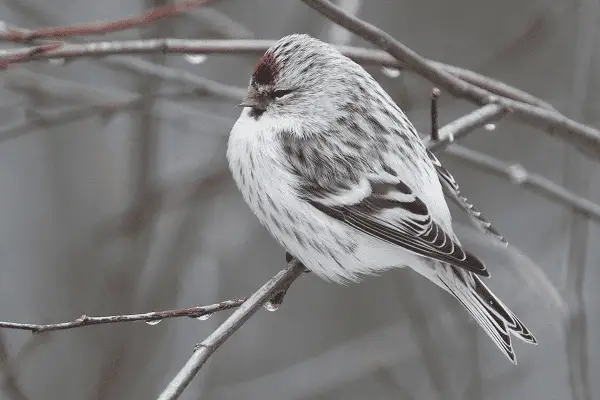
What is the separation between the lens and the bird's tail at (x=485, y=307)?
2160 mm

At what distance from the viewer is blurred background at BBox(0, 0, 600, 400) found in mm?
2896

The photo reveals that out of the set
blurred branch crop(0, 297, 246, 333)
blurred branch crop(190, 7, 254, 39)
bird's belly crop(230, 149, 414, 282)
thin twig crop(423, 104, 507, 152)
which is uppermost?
blurred branch crop(190, 7, 254, 39)

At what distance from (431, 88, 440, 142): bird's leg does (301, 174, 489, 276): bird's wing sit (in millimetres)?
162

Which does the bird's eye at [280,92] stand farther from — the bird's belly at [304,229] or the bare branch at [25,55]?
the bare branch at [25,55]

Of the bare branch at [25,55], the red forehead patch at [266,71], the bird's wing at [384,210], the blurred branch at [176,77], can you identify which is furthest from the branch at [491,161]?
the bare branch at [25,55]

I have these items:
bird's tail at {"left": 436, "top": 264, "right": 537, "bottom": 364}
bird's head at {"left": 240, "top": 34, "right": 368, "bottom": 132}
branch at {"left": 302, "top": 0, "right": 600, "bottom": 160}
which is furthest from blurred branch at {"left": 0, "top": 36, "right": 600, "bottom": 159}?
bird's tail at {"left": 436, "top": 264, "right": 537, "bottom": 364}

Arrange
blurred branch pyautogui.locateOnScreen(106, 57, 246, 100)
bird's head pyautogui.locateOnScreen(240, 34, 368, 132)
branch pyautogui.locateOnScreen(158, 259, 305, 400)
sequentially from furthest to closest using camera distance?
blurred branch pyautogui.locateOnScreen(106, 57, 246, 100)
bird's head pyautogui.locateOnScreen(240, 34, 368, 132)
branch pyautogui.locateOnScreen(158, 259, 305, 400)

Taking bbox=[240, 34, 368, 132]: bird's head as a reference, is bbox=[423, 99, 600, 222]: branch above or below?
below

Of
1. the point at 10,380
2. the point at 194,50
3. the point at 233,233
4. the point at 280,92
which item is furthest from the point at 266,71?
the point at 233,233

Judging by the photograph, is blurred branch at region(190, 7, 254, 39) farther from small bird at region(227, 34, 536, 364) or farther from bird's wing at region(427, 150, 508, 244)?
bird's wing at region(427, 150, 508, 244)

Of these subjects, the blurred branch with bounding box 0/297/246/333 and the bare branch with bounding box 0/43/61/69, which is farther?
the bare branch with bounding box 0/43/61/69

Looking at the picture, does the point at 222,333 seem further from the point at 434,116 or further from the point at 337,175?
the point at 434,116

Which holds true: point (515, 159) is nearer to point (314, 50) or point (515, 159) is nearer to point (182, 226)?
point (182, 226)

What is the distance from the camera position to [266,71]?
2.30 metres
